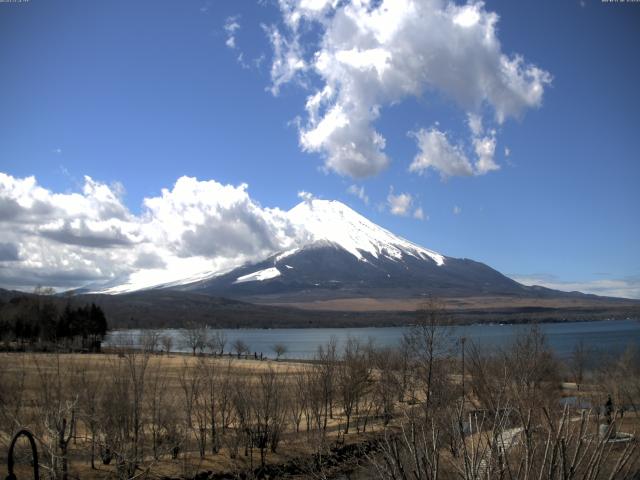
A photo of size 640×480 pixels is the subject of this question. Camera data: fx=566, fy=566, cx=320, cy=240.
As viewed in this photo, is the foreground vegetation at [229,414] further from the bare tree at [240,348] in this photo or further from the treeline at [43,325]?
the bare tree at [240,348]

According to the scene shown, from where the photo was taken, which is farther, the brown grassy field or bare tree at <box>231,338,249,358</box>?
bare tree at <box>231,338,249,358</box>

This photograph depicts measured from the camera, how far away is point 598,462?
5.30 m

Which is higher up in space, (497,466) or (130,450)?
(497,466)

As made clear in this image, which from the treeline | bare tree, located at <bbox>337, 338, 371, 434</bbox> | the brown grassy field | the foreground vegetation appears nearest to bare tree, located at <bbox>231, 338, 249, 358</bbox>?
the treeline

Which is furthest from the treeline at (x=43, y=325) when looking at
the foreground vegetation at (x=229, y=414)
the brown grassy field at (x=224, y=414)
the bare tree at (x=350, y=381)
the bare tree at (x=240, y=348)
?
the bare tree at (x=350, y=381)

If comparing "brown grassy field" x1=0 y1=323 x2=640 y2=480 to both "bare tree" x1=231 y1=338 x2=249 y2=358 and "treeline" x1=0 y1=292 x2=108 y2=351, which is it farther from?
"bare tree" x1=231 y1=338 x2=249 y2=358

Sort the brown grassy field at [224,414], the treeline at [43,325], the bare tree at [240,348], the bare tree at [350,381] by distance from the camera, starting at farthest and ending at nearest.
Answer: the bare tree at [240,348], the treeline at [43,325], the bare tree at [350,381], the brown grassy field at [224,414]

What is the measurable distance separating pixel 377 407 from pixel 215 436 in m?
15.0

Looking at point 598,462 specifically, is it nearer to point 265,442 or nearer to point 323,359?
point 265,442

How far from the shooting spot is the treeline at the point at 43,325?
9244cm

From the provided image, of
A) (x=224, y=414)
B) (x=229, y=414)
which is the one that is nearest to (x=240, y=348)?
(x=224, y=414)

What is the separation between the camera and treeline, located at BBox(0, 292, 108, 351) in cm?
9244

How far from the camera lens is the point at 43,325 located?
96125mm

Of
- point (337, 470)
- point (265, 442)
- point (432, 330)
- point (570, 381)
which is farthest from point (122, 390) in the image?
point (570, 381)
